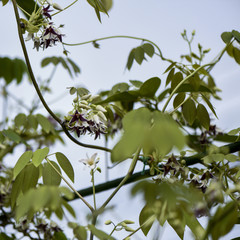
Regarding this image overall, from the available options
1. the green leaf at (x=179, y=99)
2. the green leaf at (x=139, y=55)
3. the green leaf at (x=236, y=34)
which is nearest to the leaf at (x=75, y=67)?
the green leaf at (x=139, y=55)

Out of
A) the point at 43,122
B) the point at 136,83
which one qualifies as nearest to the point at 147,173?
the point at 136,83

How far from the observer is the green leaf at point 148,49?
0.89 metres

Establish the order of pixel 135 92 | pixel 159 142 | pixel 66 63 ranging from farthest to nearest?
pixel 66 63, pixel 135 92, pixel 159 142

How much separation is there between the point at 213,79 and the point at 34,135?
0.72 m

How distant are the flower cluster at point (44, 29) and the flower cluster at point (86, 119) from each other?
0.13m

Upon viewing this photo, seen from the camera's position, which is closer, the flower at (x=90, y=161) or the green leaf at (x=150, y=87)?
the flower at (x=90, y=161)

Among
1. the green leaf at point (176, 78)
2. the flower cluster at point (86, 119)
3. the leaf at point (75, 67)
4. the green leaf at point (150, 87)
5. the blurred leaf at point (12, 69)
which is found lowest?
the flower cluster at point (86, 119)

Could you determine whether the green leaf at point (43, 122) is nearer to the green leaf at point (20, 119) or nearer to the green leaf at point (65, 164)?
the green leaf at point (20, 119)

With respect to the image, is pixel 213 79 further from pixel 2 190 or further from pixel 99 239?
pixel 99 239

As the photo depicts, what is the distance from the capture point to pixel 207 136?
1.03 m

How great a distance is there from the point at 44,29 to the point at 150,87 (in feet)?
0.83

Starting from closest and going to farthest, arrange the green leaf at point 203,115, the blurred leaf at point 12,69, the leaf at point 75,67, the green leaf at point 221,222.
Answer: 1. the green leaf at point 221,222
2. the green leaf at point 203,115
3. the leaf at point 75,67
4. the blurred leaf at point 12,69

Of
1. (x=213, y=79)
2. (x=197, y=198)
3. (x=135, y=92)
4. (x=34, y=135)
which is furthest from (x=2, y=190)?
(x=197, y=198)

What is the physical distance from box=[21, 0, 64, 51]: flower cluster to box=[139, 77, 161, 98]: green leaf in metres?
0.20
